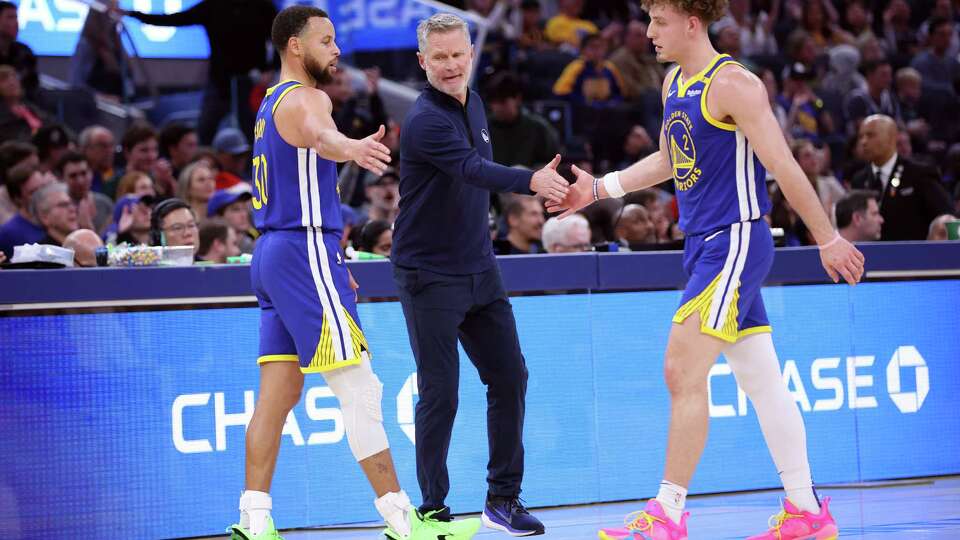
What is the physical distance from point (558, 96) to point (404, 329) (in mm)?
7238

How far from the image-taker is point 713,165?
4.82m

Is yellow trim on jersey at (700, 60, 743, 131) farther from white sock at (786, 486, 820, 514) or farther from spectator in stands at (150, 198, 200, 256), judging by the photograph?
spectator in stands at (150, 198, 200, 256)

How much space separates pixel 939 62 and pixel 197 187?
9.87 m

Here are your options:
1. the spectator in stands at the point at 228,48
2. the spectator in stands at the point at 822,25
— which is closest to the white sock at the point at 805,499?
the spectator in stands at the point at 228,48

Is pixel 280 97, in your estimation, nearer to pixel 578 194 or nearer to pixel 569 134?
pixel 578 194

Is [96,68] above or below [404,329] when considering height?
above

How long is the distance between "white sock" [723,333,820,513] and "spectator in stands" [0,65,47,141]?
→ 706 cm

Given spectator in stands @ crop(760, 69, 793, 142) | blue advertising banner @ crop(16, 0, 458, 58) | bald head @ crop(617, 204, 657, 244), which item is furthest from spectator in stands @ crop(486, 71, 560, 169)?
bald head @ crop(617, 204, 657, 244)

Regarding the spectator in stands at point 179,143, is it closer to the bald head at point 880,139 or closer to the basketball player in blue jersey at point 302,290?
the bald head at point 880,139

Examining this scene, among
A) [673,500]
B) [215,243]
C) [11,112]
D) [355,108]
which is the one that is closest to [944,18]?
[355,108]

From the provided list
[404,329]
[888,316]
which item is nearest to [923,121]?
[888,316]

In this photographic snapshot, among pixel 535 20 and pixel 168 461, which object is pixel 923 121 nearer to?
pixel 535 20

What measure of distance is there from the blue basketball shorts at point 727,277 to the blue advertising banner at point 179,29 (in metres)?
7.67

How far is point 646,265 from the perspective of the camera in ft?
21.5
